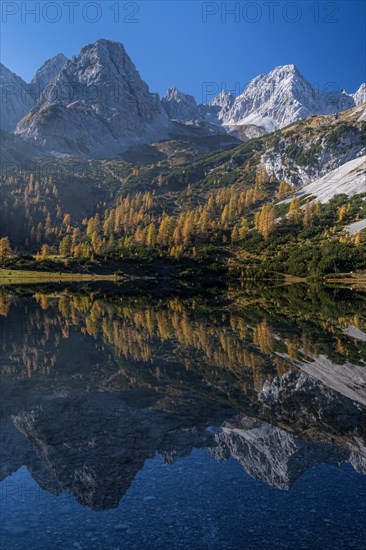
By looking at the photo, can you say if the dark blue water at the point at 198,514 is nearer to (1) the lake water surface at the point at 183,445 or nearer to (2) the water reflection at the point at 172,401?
(1) the lake water surface at the point at 183,445

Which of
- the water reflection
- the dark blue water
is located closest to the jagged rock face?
the water reflection

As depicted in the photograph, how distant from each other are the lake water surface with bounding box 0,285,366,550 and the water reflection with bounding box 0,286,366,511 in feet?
0.26

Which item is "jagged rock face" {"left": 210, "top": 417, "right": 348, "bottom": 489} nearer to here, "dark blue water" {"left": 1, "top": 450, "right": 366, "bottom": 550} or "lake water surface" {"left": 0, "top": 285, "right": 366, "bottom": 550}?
"lake water surface" {"left": 0, "top": 285, "right": 366, "bottom": 550}

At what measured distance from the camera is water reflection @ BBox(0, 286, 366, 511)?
14.6 meters

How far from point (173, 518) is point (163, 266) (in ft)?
458

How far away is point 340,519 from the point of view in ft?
36.8

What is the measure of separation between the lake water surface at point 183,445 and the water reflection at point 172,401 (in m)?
0.08

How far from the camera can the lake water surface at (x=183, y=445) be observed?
1089 centimetres

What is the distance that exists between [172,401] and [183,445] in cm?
473

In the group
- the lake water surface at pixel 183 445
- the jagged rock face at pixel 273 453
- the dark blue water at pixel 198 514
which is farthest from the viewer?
the jagged rock face at pixel 273 453

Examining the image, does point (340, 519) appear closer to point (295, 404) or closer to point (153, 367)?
point (295, 404)

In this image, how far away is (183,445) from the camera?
16250 mm

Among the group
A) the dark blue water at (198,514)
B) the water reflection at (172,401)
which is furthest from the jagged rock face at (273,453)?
the dark blue water at (198,514)

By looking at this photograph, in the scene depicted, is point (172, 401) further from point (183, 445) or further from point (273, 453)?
point (273, 453)
